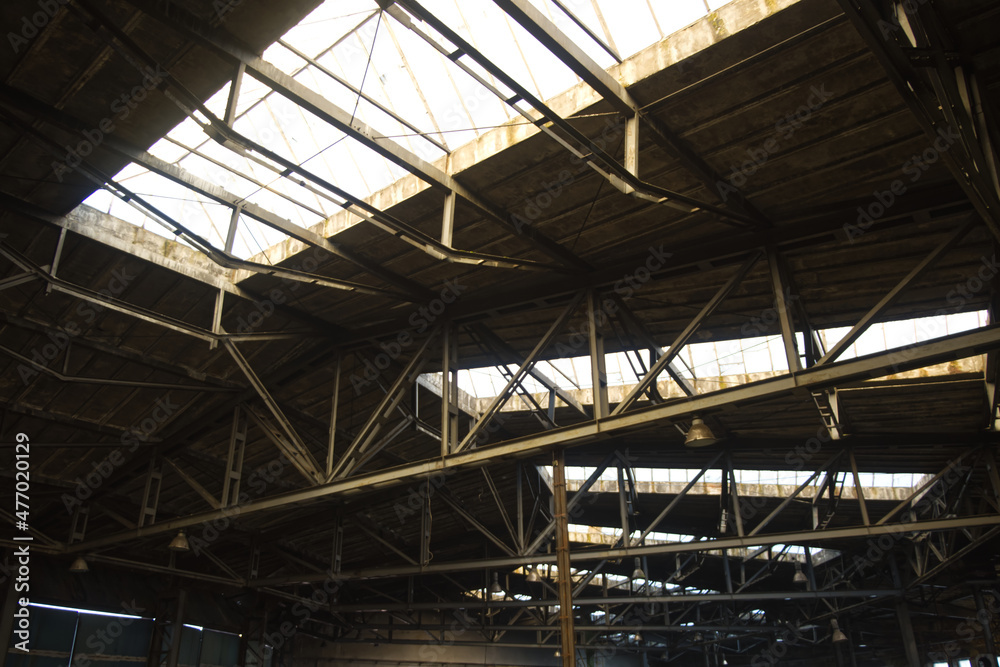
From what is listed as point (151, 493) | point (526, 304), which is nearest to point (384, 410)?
point (526, 304)

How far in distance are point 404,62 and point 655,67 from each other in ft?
11.9

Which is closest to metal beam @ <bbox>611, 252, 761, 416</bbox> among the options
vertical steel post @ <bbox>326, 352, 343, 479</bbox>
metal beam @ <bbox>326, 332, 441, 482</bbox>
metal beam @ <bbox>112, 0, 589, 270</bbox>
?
metal beam @ <bbox>112, 0, 589, 270</bbox>

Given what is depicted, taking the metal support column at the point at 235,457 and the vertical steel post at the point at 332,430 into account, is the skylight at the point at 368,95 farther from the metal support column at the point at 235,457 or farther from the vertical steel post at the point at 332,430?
the metal support column at the point at 235,457

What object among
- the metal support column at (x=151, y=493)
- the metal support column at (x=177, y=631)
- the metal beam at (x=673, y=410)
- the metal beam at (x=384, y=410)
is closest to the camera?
the metal beam at (x=673, y=410)

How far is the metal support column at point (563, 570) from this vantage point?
977 centimetres

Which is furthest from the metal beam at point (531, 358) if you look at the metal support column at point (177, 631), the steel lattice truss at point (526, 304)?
the metal support column at point (177, 631)

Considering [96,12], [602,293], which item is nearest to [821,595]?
[602,293]

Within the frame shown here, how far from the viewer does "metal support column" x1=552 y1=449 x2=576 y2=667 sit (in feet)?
32.1

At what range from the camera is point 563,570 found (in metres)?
10.4

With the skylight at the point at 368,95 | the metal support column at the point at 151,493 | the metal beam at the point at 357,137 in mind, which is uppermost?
the skylight at the point at 368,95

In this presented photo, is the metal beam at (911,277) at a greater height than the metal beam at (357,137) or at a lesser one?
lesser

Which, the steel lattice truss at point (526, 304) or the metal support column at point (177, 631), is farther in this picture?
the metal support column at point (177, 631)

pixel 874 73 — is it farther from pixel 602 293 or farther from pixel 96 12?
pixel 96 12

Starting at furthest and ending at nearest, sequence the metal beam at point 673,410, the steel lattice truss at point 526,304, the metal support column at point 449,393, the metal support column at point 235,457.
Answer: the metal support column at point 235,457 < the metal support column at point 449,393 < the metal beam at point 673,410 < the steel lattice truss at point 526,304
